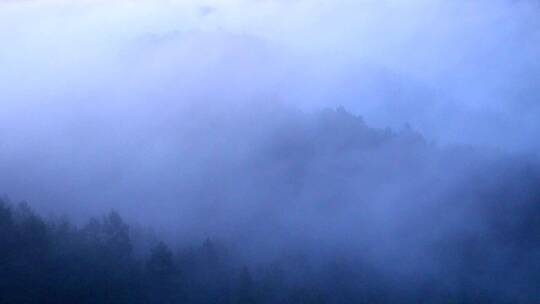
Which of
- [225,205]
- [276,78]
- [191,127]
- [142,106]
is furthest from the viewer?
[276,78]

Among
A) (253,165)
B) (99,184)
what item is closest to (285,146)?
(253,165)

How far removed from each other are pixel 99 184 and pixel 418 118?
76.7 meters

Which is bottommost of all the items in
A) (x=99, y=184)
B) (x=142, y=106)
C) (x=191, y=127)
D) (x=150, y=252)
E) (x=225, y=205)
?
(x=150, y=252)

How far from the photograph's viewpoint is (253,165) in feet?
169

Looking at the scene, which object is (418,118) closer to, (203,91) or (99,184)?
(203,91)

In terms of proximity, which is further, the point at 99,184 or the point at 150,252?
the point at 99,184

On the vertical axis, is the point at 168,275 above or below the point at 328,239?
below

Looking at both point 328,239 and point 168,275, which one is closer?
point 168,275

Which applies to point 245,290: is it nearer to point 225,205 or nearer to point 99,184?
point 225,205

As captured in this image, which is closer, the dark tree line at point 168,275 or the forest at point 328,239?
the dark tree line at point 168,275

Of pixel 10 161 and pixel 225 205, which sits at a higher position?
pixel 10 161

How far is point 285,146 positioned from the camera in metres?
53.3

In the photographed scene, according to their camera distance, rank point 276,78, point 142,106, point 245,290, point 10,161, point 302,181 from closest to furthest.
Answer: point 245,290, point 10,161, point 302,181, point 142,106, point 276,78

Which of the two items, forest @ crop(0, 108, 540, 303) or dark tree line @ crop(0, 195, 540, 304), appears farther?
forest @ crop(0, 108, 540, 303)
